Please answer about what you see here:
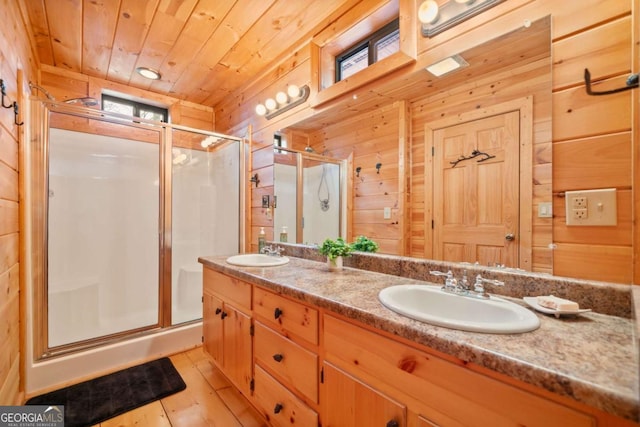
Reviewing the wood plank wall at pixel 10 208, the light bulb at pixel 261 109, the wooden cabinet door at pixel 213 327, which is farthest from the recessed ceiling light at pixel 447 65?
the wood plank wall at pixel 10 208

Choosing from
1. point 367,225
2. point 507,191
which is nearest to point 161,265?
point 367,225

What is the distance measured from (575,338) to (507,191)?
60 centimetres

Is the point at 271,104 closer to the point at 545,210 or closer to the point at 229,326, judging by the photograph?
the point at 229,326

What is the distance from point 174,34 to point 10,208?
57.9 inches

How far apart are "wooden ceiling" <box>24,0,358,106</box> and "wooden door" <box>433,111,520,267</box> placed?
1131mm

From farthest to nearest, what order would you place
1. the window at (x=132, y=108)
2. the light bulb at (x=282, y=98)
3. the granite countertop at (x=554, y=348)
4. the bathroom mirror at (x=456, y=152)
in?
1. the window at (x=132, y=108)
2. the light bulb at (x=282, y=98)
3. the bathroom mirror at (x=456, y=152)
4. the granite countertop at (x=554, y=348)

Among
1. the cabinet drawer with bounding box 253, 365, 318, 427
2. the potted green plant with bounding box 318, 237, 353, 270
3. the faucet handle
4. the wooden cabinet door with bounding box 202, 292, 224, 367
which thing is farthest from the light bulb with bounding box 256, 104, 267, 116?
the faucet handle

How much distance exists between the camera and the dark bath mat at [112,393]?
1549mm

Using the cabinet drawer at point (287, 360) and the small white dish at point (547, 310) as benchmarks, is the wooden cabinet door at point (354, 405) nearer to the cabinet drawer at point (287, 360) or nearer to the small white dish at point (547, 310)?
the cabinet drawer at point (287, 360)

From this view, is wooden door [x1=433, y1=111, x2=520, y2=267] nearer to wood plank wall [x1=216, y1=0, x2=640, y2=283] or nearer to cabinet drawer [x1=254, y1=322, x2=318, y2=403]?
wood plank wall [x1=216, y1=0, x2=640, y2=283]

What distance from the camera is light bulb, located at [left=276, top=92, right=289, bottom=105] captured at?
2152mm

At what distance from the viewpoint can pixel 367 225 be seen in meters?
1.66

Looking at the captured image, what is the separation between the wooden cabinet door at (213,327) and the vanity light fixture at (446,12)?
188 centimetres

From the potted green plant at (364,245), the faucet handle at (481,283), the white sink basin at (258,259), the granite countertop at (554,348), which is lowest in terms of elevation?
the white sink basin at (258,259)
